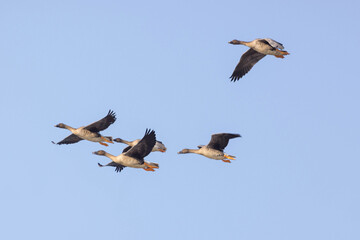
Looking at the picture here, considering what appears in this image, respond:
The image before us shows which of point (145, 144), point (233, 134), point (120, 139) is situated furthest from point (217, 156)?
point (120, 139)

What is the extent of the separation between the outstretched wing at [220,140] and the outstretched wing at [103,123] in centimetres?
542

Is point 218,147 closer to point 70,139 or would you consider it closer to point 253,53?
point 253,53

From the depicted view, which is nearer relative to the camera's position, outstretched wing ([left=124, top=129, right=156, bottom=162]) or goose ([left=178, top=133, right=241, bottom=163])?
outstretched wing ([left=124, top=129, right=156, bottom=162])

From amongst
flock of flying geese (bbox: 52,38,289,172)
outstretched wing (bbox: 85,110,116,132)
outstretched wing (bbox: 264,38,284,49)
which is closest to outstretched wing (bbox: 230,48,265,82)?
flock of flying geese (bbox: 52,38,289,172)

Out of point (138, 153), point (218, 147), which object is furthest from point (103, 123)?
point (218, 147)

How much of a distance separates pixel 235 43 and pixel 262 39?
3.30 metres

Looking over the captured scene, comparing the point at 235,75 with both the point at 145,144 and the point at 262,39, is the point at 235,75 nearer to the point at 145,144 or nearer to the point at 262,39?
the point at 262,39

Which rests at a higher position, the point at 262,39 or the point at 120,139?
the point at 262,39

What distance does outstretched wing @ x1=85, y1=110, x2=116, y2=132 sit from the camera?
4138 centimetres

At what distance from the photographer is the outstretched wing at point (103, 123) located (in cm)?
4138

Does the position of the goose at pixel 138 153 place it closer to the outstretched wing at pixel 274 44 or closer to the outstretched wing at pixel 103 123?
the outstretched wing at pixel 103 123

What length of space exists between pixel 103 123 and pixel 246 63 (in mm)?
9266

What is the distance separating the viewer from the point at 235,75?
4541 centimetres

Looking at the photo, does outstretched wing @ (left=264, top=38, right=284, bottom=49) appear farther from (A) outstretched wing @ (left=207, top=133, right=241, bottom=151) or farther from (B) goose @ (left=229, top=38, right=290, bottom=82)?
(A) outstretched wing @ (left=207, top=133, right=241, bottom=151)
